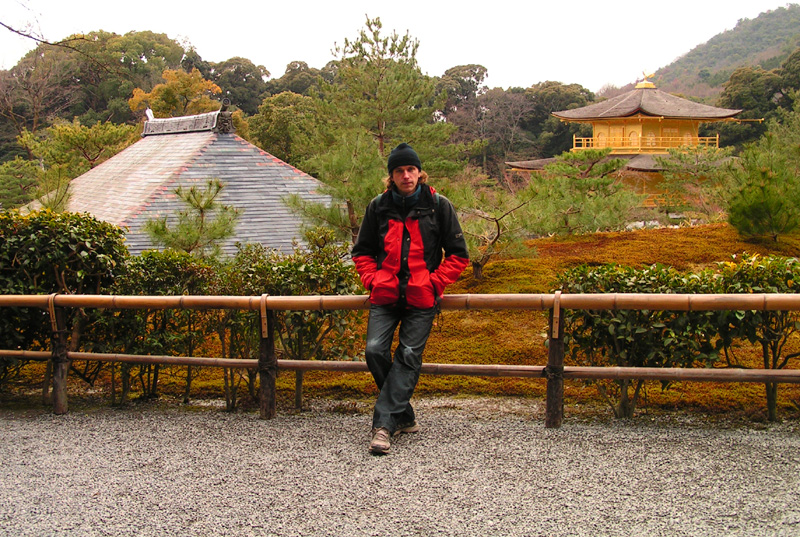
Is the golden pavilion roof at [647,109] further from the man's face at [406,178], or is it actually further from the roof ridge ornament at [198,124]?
the man's face at [406,178]

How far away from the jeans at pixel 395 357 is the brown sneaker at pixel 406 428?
0.24 ft

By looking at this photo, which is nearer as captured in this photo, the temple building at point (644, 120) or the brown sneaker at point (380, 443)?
the brown sneaker at point (380, 443)

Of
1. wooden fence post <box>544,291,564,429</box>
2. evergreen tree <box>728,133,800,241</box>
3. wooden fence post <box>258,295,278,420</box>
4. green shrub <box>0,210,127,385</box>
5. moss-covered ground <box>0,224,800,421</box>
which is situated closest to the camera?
wooden fence post <box>544,291,564,429</box>

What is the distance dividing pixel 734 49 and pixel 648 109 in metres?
32.3

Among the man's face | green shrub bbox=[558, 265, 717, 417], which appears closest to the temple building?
green shrub bbox=[558, 265, 717, 417]

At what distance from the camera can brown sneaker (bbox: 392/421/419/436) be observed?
9.70 feet

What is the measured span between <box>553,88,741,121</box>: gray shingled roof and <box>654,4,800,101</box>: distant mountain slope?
20210mm

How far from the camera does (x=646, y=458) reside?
263 cm

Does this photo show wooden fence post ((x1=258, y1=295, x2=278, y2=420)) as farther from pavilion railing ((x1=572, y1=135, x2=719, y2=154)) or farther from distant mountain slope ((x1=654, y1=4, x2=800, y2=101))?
distant mountain slope ((x1=654, y1=4, x2=800, y2=101))

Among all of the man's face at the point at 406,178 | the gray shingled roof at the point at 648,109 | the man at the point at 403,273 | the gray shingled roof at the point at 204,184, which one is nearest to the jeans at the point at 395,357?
the man at the point at 403,273

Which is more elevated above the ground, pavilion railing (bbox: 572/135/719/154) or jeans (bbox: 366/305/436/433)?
pavilion railing (bbox: 572/135/719/154)

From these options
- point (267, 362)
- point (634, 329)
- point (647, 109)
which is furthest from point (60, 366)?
point (647, 109)

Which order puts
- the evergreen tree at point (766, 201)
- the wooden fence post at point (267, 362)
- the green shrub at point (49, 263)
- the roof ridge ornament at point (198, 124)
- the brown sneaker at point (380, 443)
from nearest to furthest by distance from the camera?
the brown sneaker at point (380, 443) → the wooden fence post at point (267, 362) → the green shrub at point (49, 263) → the evergreen tree at point (766, 201) → the roof ridge ornament at point (198, 124)

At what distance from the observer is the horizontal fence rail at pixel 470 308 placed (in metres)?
2.77
